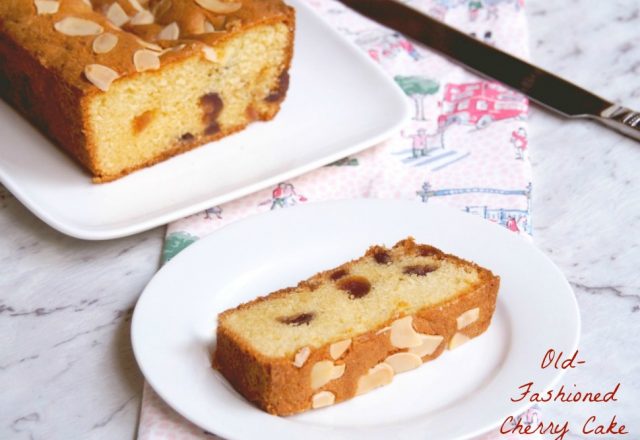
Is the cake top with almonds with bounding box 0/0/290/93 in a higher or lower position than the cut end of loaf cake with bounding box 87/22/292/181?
higher

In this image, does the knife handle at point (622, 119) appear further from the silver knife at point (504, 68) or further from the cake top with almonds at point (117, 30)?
the cake top with almonds at point (117, 30)

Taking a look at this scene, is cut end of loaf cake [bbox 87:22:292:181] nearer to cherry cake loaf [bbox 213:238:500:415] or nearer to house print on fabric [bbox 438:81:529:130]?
house print on fabric [bbox 438:81:529:130]

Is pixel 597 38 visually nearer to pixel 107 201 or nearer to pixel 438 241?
pixel 438 241

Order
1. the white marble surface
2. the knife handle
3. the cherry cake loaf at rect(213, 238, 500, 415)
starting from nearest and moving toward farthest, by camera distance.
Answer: the cherry cake loaf at rect(213, 238, 500, 415) < the white marble surface < the knife handle

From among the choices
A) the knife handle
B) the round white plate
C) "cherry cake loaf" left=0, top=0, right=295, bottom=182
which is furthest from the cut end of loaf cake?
the knife handle

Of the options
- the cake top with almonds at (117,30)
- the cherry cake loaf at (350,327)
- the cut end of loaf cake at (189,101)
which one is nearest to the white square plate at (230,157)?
the cut end of loaf cake at (189,101)

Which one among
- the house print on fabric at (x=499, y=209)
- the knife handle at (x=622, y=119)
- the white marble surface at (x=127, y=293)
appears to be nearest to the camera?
the white marble surface at (x=127, y=293)

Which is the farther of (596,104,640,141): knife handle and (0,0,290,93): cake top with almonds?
(596,104,640,141): knife handle

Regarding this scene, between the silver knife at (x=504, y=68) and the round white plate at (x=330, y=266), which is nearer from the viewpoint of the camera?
the round white plate at (x=330, y=266)
